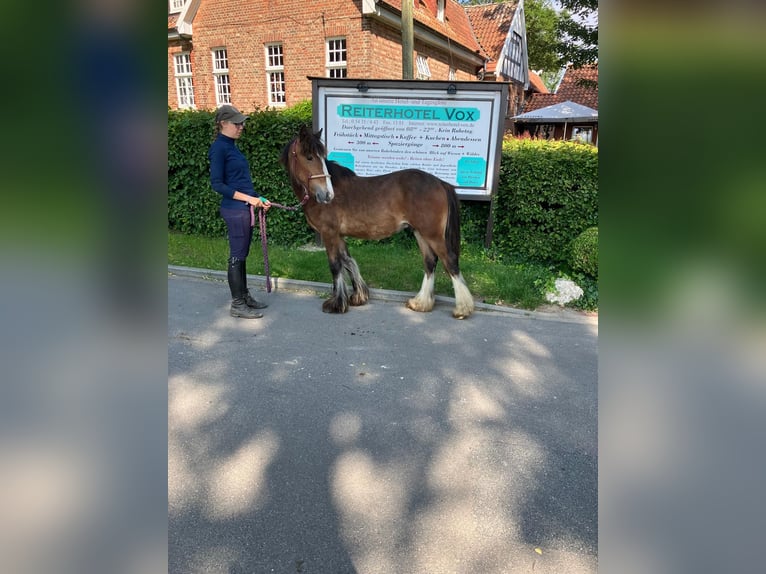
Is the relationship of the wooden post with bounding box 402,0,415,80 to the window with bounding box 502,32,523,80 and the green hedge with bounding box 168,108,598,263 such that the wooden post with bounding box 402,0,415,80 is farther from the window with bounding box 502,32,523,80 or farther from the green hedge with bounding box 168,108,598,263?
the window with bounding box 502,32,523,80

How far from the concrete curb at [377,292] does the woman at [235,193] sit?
1089mm

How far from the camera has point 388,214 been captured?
5.74 m

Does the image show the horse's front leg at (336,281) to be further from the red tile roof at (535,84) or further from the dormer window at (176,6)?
the red tile roof at (535,84)

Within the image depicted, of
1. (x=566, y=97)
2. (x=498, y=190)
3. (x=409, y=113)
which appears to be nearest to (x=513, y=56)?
(x=566, y=97)

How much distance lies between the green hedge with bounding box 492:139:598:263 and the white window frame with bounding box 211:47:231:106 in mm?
14527

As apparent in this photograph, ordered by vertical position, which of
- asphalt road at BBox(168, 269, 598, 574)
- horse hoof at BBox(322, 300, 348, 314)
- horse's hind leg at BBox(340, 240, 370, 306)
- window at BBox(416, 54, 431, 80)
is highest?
window at BBox(416, 54, 431, 80)

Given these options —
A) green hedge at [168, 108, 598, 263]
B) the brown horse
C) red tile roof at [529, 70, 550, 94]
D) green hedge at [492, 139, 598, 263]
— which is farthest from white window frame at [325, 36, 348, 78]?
red tile roof at [529, 70, 550, 94]

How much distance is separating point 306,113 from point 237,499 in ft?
24.2

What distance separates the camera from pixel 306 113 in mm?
8859

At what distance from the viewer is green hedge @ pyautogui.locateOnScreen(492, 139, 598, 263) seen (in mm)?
7312

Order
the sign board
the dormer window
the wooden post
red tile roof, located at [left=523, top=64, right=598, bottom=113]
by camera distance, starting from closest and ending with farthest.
Answer: 1. the sign board
2. the wooden post
3. the dormer window
4. red tile roof, located at [left=523, top=64, right=598, bottom=113]
